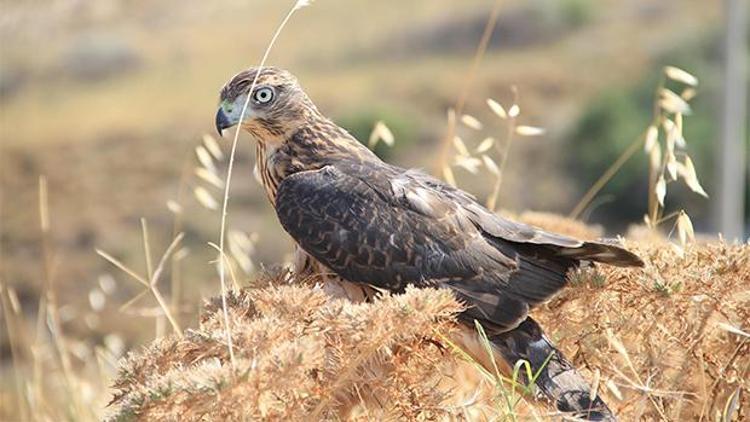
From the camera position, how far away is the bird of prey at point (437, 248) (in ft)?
13.0

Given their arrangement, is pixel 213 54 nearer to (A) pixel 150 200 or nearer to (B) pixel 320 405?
(A) pixel 150 200

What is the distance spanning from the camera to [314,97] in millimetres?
28641

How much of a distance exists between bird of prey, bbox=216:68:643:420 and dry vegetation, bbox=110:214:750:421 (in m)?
0.10

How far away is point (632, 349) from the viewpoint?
13.3ft

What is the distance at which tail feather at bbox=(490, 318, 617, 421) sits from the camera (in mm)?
3812

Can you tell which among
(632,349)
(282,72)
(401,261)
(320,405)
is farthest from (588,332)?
(282,72)

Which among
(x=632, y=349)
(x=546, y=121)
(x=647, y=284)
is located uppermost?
(x=647, y=284)

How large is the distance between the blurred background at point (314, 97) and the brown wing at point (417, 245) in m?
17.0

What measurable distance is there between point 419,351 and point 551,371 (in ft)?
1.70

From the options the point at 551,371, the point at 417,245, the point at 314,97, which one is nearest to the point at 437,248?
the point at 417,245

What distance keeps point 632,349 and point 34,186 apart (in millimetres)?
24142

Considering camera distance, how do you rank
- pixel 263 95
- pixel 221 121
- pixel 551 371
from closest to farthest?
pixel 551 371
pixel 221 121
pixel 263 95

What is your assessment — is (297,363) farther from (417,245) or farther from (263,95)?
(263,95)

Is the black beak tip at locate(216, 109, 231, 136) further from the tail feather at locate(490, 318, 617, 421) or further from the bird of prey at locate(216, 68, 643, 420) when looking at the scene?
the tail feather at locate(490, 318, 617, 421)
